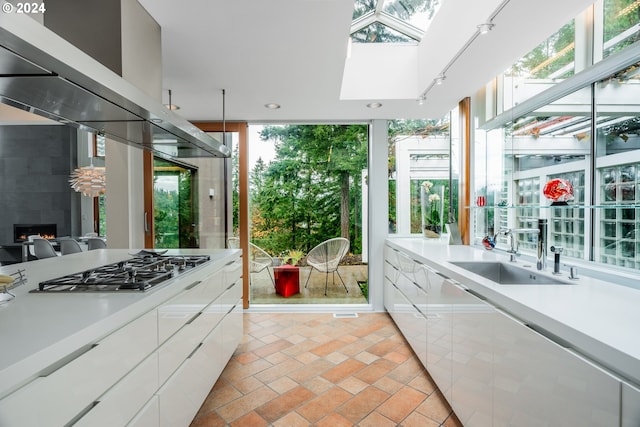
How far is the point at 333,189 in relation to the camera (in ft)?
13.9

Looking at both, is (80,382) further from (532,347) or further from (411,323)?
(411,323)

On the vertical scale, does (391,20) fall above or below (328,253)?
above

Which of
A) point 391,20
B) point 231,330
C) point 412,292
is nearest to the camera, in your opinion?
point 231,330

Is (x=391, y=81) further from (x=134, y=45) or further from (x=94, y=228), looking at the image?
(x=94, y=228)

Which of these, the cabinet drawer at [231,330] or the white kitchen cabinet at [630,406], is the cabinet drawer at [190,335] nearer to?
the cabinet drawer at [231,330]

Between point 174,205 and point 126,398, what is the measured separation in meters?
2.96

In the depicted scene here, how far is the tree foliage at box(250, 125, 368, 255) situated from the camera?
13.9 feet

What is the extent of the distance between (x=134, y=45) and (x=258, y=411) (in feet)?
7.39

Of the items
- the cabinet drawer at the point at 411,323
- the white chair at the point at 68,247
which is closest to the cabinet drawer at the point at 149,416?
the cabinet drawer at the point at 411,323

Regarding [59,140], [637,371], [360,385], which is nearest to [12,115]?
[59,140]

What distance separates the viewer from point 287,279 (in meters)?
4.24

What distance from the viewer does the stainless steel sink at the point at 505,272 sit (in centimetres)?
188

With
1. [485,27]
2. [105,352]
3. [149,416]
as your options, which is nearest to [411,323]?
[149,416]

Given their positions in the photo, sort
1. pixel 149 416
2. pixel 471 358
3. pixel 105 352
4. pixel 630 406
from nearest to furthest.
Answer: pixel 630 406 < pixel 105 352 < pixel 149 416 < pixel 471 358
